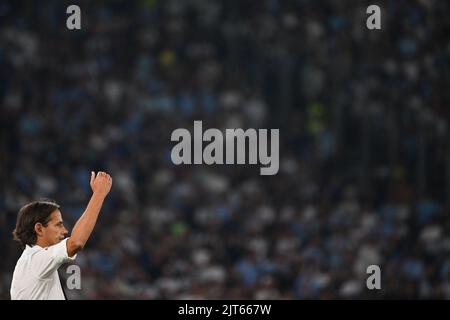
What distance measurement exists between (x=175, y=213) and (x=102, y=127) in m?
1.49

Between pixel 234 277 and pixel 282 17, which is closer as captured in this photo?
pixel 234 277

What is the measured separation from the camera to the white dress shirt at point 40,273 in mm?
6180

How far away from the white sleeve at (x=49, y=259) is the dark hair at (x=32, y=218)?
0.43ft

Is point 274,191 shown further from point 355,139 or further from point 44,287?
point 44,287

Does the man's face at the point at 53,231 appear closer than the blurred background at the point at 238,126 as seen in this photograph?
Yes

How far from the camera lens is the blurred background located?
1290cm

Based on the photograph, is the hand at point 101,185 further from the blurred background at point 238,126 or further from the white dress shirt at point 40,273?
the blurred background at point 238,126

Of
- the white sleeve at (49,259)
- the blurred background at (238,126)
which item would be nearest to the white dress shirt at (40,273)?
the white sleeve at (49,259)

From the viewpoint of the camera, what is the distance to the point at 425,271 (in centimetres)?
1287

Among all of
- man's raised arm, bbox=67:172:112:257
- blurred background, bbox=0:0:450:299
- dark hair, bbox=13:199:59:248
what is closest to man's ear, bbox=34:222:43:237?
dark hair, bbox=13:199:59:248

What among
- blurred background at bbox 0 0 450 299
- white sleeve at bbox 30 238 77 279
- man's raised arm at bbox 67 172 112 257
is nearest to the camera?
man's raised arm at bbox 67 172 112 257

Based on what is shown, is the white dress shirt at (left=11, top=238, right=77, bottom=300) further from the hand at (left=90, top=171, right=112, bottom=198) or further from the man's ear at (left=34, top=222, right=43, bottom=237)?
the hand at (left=90, top=171, right=112, bottom=198)

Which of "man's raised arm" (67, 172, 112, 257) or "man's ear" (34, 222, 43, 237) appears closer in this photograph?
"man's raised arm" (67, 172, 112, 257)

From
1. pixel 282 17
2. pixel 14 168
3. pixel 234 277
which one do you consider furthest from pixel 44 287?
pixel 282 17
